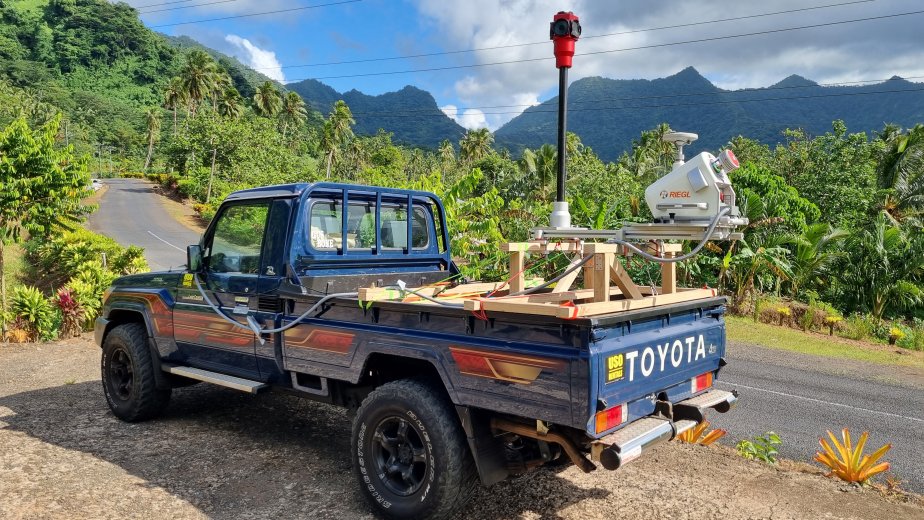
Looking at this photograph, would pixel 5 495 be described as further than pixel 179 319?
No

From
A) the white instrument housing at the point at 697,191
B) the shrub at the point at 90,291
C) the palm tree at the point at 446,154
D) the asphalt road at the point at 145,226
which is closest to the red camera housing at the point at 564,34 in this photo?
the white instrument housing at the point at 697,191

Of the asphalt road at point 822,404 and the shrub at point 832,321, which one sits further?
the shrub at point 832,321

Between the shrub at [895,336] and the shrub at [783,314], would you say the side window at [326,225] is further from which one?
the shrub at [895,336]

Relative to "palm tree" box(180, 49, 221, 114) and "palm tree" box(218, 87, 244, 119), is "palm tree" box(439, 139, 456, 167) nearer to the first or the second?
"palm tree" box(218, 87, 244, 119)

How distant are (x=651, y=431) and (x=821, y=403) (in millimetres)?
6508

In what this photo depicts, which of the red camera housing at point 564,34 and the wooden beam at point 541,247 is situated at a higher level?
the red camera housing at point 564,34

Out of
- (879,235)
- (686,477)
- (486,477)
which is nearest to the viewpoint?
(486,477)

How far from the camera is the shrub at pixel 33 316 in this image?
1091 cm

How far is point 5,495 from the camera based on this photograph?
442 centimetres

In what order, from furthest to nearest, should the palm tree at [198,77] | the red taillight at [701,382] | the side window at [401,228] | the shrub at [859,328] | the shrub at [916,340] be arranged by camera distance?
1. the palm tree at [198,77]
2. the shrub at [859,328]
3. the shrub at [916,340]
4. the side window at [401,228]
5. the red taillight at [701,382]

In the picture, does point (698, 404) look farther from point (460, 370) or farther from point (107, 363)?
point (107, 363)

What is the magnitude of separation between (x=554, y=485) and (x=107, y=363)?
4440 millimetres

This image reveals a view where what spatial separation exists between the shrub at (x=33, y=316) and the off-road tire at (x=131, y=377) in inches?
226

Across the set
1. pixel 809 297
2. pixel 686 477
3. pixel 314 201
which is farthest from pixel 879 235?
pixel 314 201
